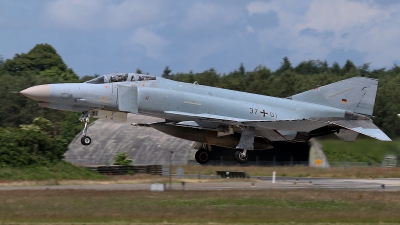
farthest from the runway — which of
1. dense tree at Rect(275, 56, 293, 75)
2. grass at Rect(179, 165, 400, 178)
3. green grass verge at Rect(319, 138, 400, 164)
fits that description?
dense tree at Rect(275, 56, 293, 75)

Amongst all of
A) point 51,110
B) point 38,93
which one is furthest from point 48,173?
point 51,110

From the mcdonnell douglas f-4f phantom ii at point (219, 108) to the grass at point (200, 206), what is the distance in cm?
288

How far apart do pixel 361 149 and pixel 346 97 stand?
217 inches

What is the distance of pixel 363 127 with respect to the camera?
2641 cm

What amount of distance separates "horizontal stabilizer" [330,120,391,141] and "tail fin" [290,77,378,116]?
581 mm

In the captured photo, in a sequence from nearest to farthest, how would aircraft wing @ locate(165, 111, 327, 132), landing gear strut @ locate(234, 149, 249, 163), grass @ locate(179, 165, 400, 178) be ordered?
aircraft wing @ locate(165, 111, 327, 132) < landing gear strut @ locate(234, 149, 249, 163) < grass @ locate(179, 165, 400, 178)

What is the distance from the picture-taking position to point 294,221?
17031 millimetres

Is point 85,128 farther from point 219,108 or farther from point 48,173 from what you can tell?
point 48,173

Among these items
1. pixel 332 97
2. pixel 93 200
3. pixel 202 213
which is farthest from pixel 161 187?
pixel 332 97

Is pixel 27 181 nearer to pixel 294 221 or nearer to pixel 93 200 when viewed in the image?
pixel 93 200

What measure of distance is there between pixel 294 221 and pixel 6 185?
1469 cm

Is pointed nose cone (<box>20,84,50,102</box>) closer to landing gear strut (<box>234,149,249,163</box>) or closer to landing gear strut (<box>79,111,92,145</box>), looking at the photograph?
landing gear strut (<box>79,111,92,145</box>)

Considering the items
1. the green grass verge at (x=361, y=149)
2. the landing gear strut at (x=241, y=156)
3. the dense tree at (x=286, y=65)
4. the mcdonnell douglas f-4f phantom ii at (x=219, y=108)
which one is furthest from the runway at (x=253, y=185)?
the dense tree at (x=286, y=65)

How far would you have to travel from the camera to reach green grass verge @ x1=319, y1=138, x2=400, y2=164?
31.5 metres
